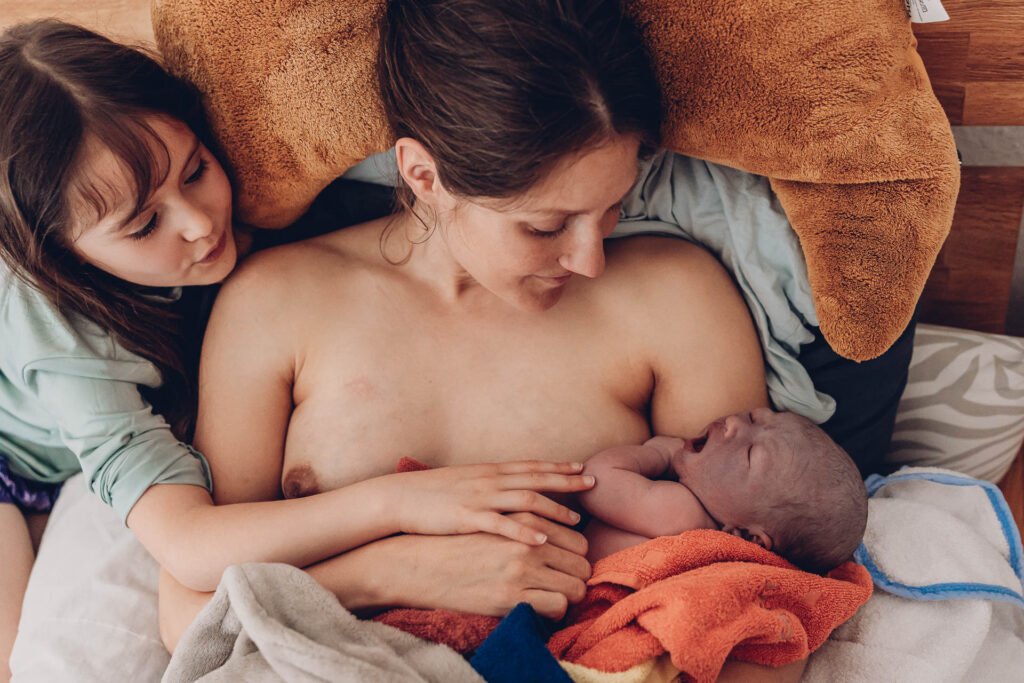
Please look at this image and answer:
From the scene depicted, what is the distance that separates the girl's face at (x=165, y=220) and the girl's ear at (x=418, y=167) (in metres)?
0.32

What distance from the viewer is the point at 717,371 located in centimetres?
129

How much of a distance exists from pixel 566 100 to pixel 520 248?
8.9 inches

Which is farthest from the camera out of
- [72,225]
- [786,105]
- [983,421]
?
[983,421]

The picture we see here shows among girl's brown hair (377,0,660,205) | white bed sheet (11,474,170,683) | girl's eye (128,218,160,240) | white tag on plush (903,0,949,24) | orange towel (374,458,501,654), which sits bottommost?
white bed sheet (11,474,170,683)

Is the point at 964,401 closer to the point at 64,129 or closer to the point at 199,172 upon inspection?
the point at 199,172

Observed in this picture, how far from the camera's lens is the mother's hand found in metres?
1.14

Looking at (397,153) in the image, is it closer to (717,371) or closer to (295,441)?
(295,441)

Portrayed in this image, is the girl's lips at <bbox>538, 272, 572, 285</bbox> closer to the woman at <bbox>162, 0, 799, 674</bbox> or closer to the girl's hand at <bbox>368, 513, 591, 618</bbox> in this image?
the woman at <bbox>162, 0, 799, 674</bbox>

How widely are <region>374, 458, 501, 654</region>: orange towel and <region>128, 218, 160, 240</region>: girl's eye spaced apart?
0.67 meters

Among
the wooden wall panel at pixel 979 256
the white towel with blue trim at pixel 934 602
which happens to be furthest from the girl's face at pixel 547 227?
the wooden wall panel at pixel 979 256

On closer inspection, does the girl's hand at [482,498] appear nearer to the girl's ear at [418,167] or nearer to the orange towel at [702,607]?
the orange towel at [702,607]

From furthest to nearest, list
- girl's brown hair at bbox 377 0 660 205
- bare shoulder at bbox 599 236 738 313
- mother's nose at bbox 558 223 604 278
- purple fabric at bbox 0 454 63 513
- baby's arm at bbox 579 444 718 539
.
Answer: purple fabric at bbox 0 454 63 513 → bare shoulder at bbox 599 236 738 313 → baby's arm at bbox 579 444 718 539 → mother's nose at bbox 558 223 604 278 → girl's brown hair at bbox 377 0 660 205

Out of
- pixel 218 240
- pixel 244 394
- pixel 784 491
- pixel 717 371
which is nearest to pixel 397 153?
pixel 218 240

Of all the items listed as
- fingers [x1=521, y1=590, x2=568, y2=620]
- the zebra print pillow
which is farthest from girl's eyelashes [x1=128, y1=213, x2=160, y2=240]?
the zebra print pillow
